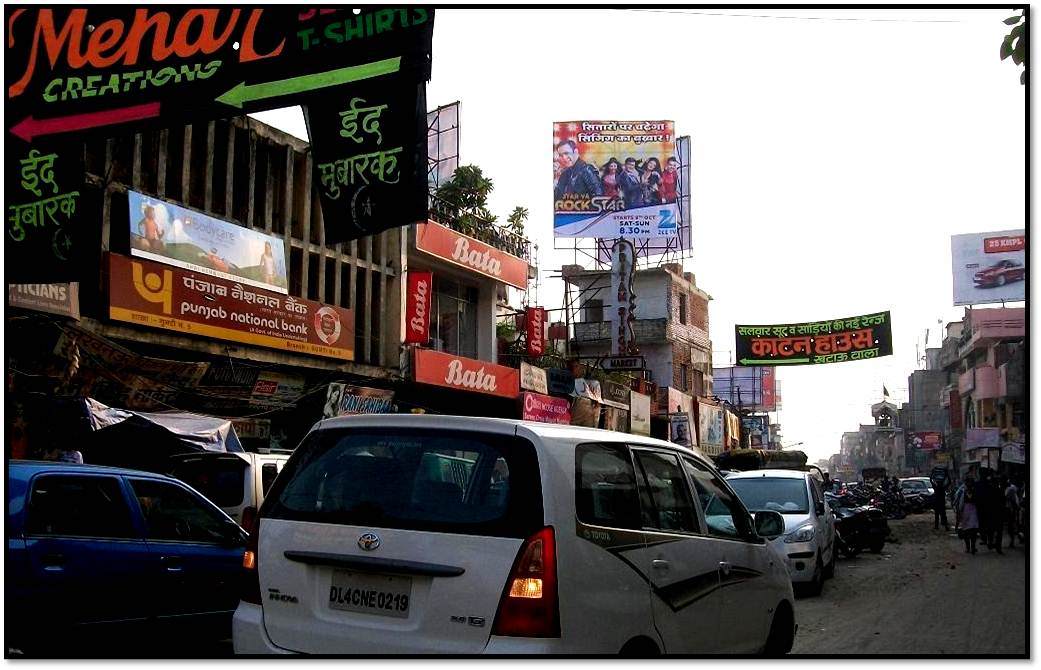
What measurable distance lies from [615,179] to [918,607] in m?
35.4

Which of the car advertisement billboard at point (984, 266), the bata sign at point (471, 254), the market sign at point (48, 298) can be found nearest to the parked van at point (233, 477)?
the market sign at point (48, 298)

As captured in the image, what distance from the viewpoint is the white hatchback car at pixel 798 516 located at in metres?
13.0

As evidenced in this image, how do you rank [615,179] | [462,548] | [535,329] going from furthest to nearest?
[615,179]
[535,329]
[462,548]

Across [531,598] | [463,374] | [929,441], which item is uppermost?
[463,374]

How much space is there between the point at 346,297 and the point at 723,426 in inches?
1379

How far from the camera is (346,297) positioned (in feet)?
76.7

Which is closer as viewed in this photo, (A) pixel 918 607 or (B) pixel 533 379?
(A) pixel 918 607

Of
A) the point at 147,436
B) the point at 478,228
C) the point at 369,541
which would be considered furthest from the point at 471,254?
the point at 369,541

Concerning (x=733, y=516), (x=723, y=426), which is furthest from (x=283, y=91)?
(x=723, y=426)

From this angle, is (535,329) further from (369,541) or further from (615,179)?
(369,541)

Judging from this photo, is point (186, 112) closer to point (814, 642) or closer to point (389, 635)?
point (389, 635)

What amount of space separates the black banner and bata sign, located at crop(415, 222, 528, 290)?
12.0m

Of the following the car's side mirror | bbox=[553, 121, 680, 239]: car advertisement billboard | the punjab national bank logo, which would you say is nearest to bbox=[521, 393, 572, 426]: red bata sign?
the punjab national bank logo

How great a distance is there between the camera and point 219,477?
40.5ft
